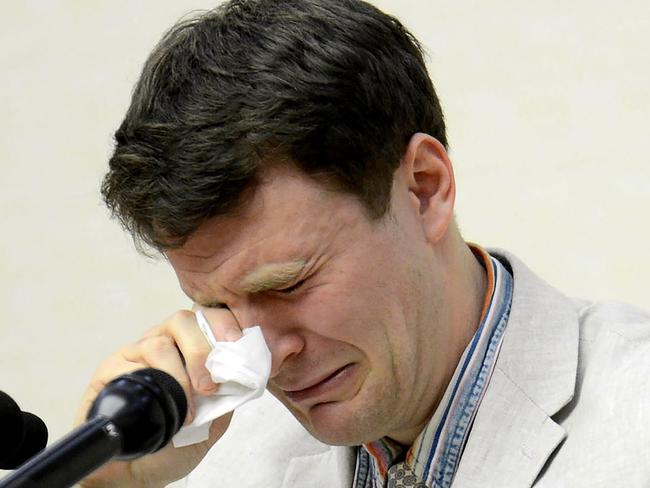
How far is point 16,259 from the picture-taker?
352 cm

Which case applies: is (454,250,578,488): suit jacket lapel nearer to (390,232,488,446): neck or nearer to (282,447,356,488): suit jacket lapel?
(390,232,488,446): neck

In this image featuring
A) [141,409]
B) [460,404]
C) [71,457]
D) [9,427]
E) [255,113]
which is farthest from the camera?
[460,404]

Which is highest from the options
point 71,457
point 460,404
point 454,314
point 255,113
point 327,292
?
point 255,113

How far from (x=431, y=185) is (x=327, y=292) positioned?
0.26 m

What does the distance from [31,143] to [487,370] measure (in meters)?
1.98

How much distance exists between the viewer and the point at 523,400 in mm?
1850

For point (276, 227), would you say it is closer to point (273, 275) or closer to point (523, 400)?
point (273, 275)

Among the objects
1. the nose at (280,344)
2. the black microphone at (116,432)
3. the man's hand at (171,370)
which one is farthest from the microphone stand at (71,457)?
the nose at (280,344)

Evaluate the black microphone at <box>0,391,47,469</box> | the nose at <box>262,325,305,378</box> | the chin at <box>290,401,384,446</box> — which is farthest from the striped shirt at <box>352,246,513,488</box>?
the black microphone at <box>0,391,47,469</box>

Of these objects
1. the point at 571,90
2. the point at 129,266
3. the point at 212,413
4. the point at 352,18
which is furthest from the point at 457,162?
the point at 212,413

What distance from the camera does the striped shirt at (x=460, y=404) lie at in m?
1.91

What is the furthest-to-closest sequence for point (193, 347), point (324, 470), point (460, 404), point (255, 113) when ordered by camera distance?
point (324, 470)
point (460, 404)
point (193, 347)
point (255, 113)

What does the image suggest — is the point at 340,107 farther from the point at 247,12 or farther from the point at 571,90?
the point at 571,90

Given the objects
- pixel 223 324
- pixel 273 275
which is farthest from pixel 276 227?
pixel 223 324
